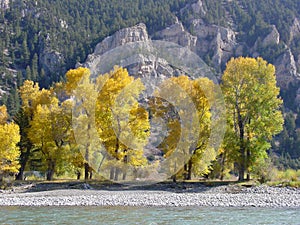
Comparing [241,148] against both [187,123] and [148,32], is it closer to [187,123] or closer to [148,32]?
[187,123]

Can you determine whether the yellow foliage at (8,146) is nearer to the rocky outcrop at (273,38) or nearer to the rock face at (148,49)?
the rock face at (148,49)

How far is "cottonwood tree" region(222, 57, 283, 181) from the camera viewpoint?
112ft

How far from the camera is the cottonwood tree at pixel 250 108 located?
34.1m

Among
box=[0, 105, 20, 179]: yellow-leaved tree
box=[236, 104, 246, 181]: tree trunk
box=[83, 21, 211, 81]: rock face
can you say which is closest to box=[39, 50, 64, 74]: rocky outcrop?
box=[83, 21, 211, 81]: rock face

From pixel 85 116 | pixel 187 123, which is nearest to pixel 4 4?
pixel 85 116

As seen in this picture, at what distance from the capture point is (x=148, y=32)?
17038cm

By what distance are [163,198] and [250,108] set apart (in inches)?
488

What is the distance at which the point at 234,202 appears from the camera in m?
24.0

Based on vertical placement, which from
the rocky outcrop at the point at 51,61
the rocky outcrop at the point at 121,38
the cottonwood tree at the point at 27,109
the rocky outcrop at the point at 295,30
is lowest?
the cottonwood tree at the point at 27,109

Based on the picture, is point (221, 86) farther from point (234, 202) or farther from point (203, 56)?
point (203, 56)

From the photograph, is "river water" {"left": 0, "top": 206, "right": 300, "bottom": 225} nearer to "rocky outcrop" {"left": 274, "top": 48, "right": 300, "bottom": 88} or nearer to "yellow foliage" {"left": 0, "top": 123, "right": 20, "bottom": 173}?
"yellow foliage" {"left": 0, "top": 123, "right": 20, "bottom": 173}

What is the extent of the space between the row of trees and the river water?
11.8 m

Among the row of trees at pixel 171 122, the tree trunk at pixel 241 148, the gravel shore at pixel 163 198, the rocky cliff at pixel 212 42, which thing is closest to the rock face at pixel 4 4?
the rocky cliff at pixel 212 42

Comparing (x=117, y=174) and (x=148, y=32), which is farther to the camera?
(x=148, y=32)
